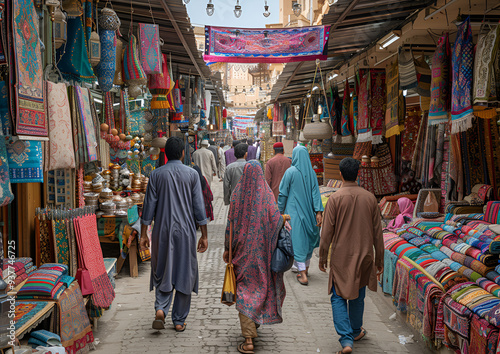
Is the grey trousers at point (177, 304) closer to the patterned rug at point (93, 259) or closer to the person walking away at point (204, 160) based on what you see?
the patterned rug at point (93, 259)

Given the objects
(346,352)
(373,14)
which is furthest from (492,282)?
(373,14)

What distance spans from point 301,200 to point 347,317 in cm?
237

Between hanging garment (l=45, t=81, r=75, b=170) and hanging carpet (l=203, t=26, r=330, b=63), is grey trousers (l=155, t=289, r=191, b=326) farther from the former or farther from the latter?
hanging carpet (l=203, t=26, r=330, b=63)

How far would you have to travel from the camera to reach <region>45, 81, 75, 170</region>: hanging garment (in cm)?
346

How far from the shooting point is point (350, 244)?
385 centimetres

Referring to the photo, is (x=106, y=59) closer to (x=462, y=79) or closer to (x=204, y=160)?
(x=462, y=79)

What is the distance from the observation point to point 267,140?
2239 cm

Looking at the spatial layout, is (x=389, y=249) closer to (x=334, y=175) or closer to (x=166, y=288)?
(x=166, y=288)

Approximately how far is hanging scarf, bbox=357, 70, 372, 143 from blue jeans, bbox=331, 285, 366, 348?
354cm

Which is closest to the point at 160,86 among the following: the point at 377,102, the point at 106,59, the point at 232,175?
the point at 232,175

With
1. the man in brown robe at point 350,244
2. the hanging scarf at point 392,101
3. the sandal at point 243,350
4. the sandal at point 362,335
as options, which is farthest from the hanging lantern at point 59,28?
the hanging scarf at point 392,101

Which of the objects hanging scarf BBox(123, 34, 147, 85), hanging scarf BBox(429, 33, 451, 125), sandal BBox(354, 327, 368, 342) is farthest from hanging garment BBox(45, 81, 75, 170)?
hanging scarf BBox(429, 33, 451, 125)

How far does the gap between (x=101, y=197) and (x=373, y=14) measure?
13.6 feet

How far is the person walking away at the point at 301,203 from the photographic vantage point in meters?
5.96
